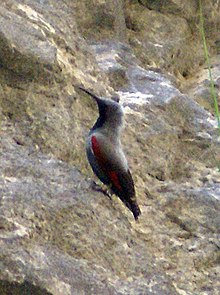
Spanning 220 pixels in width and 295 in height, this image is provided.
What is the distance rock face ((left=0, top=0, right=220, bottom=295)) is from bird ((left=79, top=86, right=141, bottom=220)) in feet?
0.29

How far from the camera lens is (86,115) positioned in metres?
4.77

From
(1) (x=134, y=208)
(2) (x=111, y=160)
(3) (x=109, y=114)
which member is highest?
(3) (x=109, y=114)

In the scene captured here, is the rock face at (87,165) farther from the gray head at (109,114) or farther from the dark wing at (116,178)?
the gray head at (109,114)

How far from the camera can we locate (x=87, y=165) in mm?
4508

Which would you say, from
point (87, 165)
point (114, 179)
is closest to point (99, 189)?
point (114, 179)

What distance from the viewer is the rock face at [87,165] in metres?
3.48

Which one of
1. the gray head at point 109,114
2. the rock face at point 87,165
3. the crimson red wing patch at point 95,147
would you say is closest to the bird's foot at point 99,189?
the rock face at point 87,165

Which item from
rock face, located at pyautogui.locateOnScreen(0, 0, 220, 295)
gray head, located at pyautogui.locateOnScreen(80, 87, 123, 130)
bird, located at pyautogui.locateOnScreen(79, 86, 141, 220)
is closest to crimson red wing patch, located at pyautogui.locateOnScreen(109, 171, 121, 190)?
bird, located at pyautogui.locateOnScreen(79, 86, 141, 220)

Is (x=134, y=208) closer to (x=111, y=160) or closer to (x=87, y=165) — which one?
(x=111, y=160)

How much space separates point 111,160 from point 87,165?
304mm

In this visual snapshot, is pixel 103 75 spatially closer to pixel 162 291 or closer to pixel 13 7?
pixel 13 7

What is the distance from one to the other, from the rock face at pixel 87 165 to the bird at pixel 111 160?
0.09m

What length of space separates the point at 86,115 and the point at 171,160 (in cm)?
61

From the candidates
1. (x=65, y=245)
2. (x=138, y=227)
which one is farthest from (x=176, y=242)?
(x=65, y=245)
